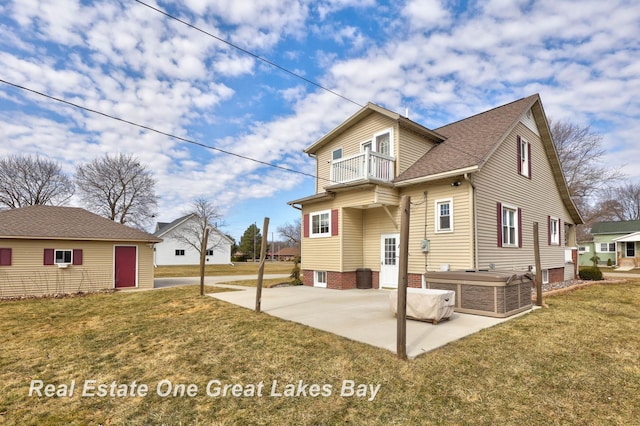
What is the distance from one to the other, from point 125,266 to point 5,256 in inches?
170

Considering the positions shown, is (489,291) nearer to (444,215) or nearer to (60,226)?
(444,215)

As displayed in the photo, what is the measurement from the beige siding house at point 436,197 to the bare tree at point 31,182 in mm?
30756

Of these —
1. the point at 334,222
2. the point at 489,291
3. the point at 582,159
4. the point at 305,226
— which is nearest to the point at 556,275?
the point at 489,291

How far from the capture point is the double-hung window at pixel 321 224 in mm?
13867

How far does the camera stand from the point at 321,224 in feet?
46.9

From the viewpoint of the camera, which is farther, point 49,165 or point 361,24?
point 49,165

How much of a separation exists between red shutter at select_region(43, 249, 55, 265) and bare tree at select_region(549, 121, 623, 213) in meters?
30.1

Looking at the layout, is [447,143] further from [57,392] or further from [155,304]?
[57,392]

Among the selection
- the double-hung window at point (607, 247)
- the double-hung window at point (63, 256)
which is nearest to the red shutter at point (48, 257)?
the double-hung window at point (63, 256)

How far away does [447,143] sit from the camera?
1319 centimetres

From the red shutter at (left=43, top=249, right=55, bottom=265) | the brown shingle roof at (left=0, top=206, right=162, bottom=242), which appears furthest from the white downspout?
the red shutter at (left=43, top=249, right=55, bottom=265)

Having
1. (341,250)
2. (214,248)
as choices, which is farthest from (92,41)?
(214,248)

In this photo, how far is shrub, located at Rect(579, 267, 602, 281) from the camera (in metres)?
16.6

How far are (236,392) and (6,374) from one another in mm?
3670
